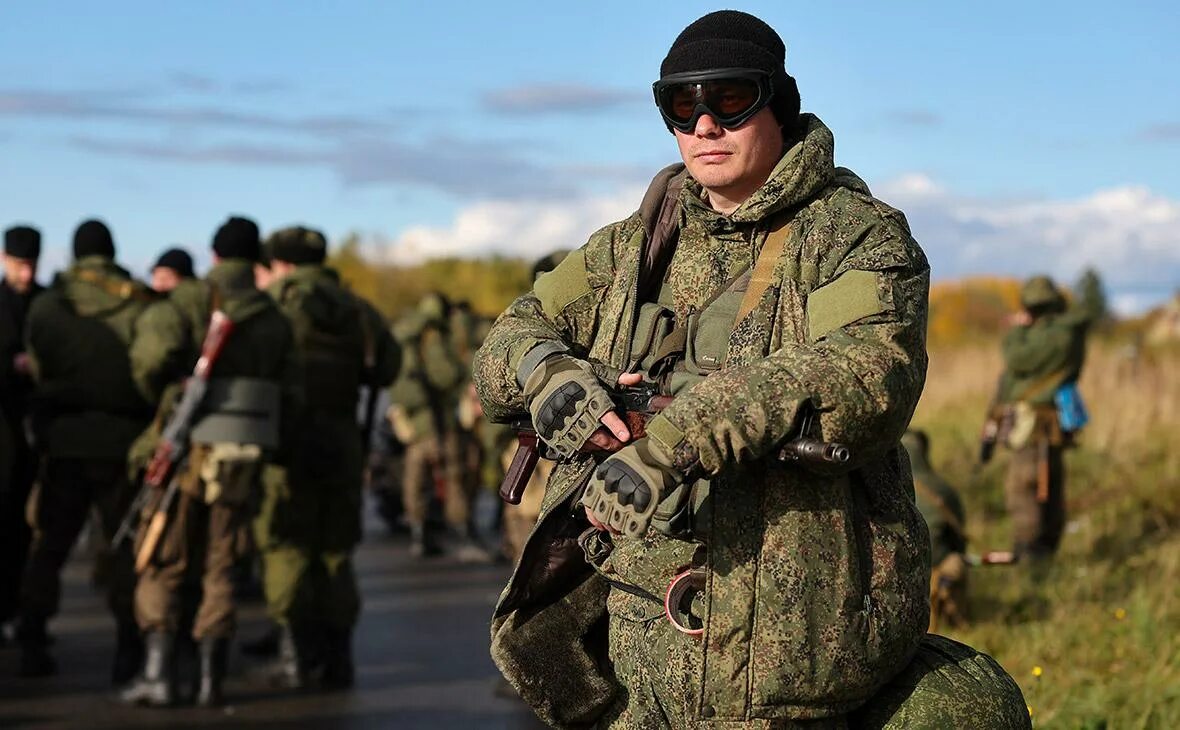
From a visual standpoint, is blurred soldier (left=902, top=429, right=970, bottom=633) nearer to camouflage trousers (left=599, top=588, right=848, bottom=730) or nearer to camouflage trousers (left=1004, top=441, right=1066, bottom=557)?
camouflage trousers (left=1004, top=441, right=1066, bottom=557)

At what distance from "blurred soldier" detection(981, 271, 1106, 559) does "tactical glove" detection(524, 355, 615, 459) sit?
9.13 m

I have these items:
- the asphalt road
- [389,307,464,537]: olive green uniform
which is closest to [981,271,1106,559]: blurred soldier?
the asphalt road

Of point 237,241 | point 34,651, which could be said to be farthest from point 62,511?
point 237,241

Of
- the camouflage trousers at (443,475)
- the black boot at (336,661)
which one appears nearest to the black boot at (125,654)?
the black boot at (336,661)

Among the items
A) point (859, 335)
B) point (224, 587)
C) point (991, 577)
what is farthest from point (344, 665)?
point (859, 335)

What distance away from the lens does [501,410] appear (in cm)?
383

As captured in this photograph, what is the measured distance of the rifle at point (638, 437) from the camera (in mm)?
3285

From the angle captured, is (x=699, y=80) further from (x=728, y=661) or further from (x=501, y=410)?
(x=728, y=661)

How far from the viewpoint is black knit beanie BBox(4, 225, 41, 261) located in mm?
9672

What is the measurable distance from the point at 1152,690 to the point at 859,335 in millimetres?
3565

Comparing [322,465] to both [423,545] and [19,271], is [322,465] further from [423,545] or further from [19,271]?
[423,545]

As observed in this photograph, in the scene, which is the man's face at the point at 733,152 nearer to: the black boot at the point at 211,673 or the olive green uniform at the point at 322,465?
the black boot at the point at 211,673

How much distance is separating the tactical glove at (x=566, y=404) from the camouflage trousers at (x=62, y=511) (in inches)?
233

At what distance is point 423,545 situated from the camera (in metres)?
13.8
